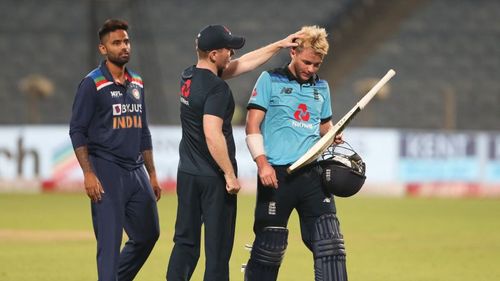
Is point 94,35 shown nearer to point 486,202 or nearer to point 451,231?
point 486,202

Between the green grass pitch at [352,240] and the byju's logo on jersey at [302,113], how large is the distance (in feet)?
9.67

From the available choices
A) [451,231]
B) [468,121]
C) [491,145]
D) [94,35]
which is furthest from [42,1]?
[451,231]

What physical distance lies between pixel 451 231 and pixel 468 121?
1729cm

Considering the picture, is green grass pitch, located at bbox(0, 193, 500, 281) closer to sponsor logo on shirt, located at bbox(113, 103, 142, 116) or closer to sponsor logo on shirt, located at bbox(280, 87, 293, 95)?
sponsor logo on shirt, located at bbox(113, 103, 142, 116)

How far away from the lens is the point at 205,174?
7.81m

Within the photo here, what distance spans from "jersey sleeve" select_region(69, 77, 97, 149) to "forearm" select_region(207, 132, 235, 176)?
946mm

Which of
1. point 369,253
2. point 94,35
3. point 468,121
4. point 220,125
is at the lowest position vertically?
point 369,253

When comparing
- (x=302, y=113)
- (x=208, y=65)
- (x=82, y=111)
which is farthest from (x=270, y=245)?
(x=82, y=111)

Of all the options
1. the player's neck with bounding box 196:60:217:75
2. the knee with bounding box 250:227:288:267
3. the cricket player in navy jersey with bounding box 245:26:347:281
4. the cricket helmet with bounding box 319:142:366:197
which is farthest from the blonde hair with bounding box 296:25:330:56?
the knee with bounding box 250:227:288:267

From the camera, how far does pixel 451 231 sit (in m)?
16.4

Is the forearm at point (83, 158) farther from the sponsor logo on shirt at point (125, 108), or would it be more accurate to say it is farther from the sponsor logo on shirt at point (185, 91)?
the sponsor logo on shirt at point (185, 91)

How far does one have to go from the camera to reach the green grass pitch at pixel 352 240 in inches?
437

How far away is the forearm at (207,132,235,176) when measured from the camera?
7574mm

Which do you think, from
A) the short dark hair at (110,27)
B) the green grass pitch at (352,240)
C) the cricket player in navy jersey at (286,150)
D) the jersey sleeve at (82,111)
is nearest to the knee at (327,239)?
the cricket player in navy jersey at (286,150)
